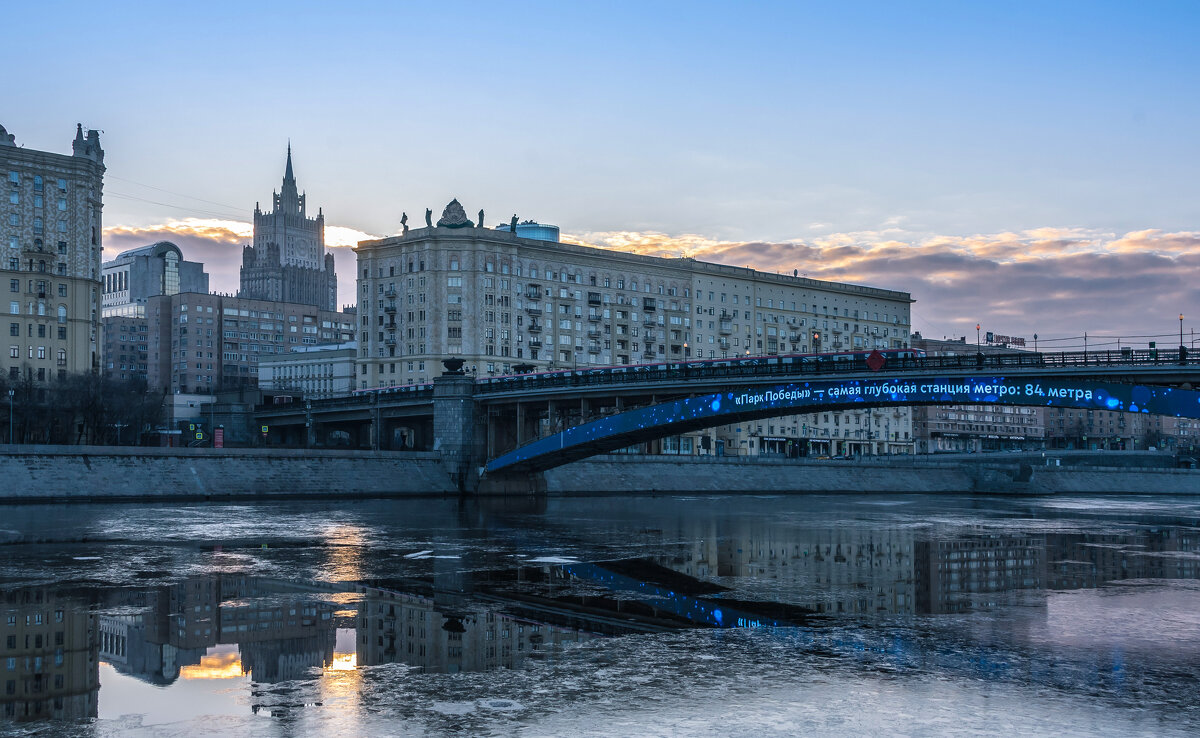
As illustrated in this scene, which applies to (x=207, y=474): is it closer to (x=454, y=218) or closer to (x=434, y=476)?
(x=434, y=476)

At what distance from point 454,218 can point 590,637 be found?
136265mm

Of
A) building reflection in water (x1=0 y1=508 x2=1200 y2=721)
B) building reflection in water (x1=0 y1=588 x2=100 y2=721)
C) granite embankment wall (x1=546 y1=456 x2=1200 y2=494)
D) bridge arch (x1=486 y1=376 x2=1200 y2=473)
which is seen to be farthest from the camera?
granite embankment wall (x1=546 y1=456 x2=1200 y2=494)

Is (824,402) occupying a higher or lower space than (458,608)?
higher

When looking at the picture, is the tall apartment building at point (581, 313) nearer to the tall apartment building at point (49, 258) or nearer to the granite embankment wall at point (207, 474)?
the tall apartment building at point (49, 258)

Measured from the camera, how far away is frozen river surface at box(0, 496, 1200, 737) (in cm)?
1666

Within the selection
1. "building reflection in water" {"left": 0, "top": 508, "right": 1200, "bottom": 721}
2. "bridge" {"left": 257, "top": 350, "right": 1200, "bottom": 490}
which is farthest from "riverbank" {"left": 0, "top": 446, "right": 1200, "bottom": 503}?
"building reflection in water" {"left": 0, "top": 508, "right": 1200, "bottom": 721}

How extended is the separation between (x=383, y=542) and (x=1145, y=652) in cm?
3110

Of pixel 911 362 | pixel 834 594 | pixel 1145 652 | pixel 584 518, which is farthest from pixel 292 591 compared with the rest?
pixel 911 362

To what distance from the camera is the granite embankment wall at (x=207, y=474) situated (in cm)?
7406

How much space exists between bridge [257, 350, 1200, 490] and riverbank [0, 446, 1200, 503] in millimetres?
4670

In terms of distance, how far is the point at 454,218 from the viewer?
156m

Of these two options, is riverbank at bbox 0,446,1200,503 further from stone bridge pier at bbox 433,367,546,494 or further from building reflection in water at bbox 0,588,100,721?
building reflection in water at bbox 0,588,100,721

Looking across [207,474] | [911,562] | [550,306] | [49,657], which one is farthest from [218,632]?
[550,306]

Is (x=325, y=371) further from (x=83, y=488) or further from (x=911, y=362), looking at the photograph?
(x=911, y=362)
